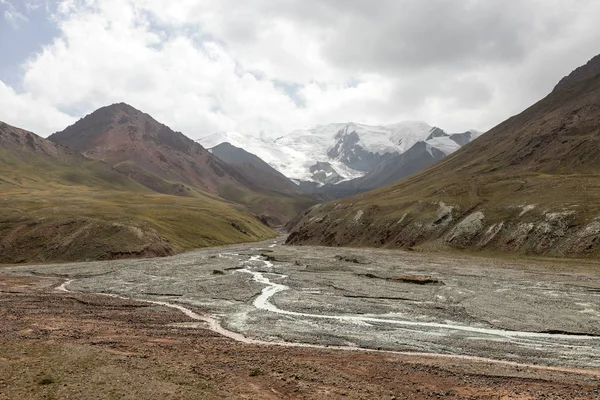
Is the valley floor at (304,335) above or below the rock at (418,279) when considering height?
below

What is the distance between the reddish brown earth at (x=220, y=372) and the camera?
20781 millimetres

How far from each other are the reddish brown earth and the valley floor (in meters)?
0.10

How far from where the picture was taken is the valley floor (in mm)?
22562

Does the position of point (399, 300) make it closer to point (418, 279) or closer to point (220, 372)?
point (418, 279)

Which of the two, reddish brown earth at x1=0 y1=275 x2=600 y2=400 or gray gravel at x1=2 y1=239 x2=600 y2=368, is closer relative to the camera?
reddish brown earth at x1=0 y1=275 x2=600 y2=400

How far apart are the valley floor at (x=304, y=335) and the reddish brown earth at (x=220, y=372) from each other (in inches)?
4.0

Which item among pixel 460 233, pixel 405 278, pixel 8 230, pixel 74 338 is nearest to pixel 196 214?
pixel 8 230

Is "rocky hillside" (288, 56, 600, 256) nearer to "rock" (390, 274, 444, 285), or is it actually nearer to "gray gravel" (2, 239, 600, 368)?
"gray gravel" (2, 239, 600, 368)

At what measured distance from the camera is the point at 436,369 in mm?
27297

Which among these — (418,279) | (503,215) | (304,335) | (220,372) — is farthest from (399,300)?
(503,215)

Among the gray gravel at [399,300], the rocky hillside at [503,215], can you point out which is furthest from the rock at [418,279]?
the rocky hillside at [503,215]

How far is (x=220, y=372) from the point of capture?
961 inches

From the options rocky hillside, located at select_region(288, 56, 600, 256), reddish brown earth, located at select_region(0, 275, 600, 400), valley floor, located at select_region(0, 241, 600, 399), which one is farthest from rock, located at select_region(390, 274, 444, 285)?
rocky hillside, located at select_region(288, 56, 600, 256)

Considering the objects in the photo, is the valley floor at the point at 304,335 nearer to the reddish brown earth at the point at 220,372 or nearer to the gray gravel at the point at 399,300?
the reddish brown earth at the point at 220,372
